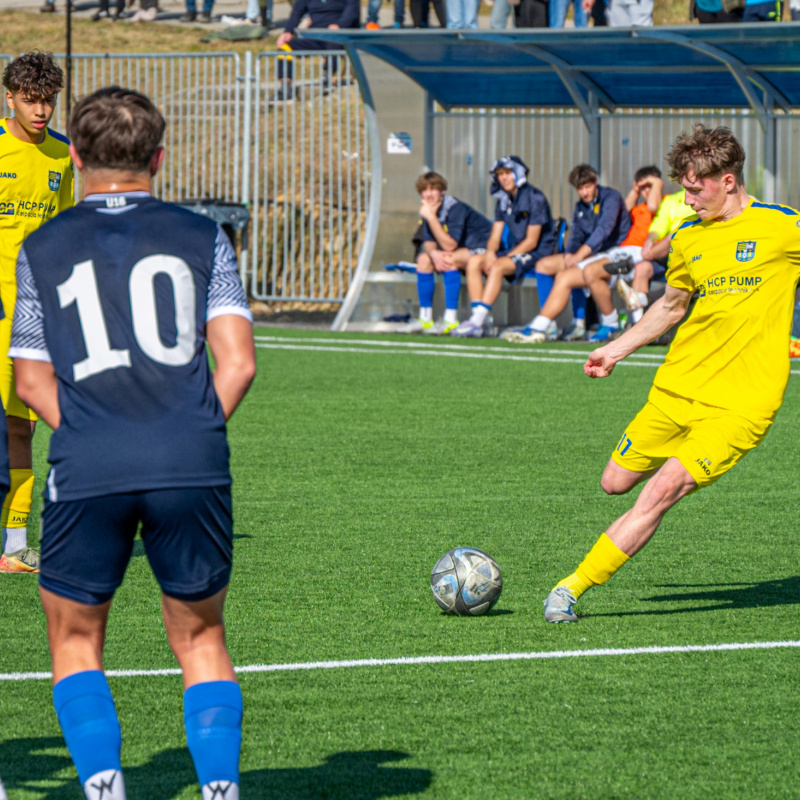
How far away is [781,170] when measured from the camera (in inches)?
640

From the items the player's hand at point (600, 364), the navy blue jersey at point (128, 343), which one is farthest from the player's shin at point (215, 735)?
the player's hand at point (600, 364)

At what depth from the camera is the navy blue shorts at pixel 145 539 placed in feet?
10.6

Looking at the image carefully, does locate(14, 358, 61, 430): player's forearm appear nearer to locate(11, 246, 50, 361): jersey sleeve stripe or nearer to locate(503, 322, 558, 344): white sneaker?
locate(11, 246, 50, 361): jersey sleeve stripe

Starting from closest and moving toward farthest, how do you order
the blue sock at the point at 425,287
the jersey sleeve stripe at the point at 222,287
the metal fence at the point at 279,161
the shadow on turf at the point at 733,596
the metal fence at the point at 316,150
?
1. the jersey sleeve stripe at the point at 222,287
2. the shadow on turf at the point at 733,596
3. the blue sock at the point at 425,287
4. the metal fence at the point at 316,150
5. the metal fence at the point at 279,161

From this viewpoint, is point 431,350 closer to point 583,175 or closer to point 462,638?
point 583,175

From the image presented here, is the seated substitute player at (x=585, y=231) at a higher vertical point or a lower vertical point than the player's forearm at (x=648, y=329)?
higher

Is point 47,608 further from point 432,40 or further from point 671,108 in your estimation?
point 671,108

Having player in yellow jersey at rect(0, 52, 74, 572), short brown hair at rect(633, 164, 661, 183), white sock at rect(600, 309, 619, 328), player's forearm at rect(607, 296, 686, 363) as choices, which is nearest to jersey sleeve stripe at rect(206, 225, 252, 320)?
player's forearm at rect(607, 296, 686, 363)

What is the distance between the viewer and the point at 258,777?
13.3 ft

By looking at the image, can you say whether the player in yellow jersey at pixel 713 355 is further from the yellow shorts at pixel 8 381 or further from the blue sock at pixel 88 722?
the blue sock at pixel 88 722

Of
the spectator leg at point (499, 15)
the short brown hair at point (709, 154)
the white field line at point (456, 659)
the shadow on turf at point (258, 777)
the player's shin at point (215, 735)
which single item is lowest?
the shadow on turf at point (258, 777)

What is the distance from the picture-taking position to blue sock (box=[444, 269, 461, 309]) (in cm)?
1689

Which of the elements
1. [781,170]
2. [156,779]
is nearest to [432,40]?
[781,170]

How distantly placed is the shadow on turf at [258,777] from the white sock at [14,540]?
247 cm
